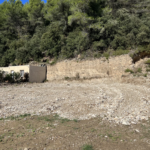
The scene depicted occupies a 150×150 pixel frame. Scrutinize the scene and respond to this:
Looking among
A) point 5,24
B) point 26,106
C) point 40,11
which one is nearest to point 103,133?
point 26,106

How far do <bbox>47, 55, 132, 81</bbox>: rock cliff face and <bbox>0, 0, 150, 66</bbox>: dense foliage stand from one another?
1.28m

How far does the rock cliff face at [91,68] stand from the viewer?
49.4ft

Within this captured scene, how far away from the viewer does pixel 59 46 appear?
68.7 feet

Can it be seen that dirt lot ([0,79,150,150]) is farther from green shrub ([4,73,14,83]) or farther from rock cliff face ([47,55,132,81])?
green shrub ([4,73,14,83])

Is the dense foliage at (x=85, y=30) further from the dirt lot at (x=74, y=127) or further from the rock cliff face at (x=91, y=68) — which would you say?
the dirt lot at (x=74, y=127)

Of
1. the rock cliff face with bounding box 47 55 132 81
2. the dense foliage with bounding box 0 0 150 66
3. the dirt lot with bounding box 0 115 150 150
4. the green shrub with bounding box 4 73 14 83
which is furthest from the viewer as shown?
the green shrub with bounding box 4 73 14 83

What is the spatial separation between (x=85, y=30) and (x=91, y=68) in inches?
207

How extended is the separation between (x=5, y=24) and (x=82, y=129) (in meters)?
31.3

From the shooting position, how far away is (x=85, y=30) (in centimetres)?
1855

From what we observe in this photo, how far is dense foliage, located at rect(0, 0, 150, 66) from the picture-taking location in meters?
15.9

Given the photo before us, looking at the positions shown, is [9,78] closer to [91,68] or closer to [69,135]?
[91,68]

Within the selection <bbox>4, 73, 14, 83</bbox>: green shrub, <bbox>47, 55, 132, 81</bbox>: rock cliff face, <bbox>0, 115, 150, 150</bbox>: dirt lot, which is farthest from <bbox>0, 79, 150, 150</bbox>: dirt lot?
<bbox>4, 73, 14, 83</bbox>: green shrub

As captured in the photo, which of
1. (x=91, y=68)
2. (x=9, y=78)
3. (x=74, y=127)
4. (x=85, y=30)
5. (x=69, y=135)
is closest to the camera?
(x=69, y=135)

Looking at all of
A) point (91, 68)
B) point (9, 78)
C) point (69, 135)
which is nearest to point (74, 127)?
point (69, 135)
